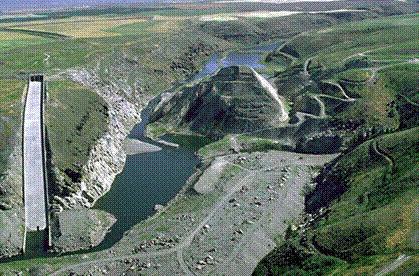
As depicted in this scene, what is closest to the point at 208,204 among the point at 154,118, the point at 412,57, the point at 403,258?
the point at 403,258

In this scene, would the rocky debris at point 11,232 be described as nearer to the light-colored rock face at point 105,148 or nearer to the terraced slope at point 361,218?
the light-colored rock face at point 105,148

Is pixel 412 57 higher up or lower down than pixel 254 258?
higher up

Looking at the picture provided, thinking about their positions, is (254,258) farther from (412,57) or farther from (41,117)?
(412,57)

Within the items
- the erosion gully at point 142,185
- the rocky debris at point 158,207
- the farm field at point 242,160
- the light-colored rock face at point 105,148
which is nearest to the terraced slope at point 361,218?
the farm field at point 242,160

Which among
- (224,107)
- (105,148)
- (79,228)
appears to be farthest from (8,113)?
(224,107)

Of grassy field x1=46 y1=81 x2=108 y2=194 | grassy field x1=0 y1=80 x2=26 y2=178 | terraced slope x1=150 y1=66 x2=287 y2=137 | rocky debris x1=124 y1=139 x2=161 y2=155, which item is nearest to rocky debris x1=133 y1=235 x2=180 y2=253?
grassy field x1=46 y1=81 x2=108 y2=194

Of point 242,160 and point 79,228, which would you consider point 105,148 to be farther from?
point 79,228

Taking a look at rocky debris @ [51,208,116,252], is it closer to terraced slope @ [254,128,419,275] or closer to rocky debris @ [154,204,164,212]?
rocky debris @ [154,204,164,212]
